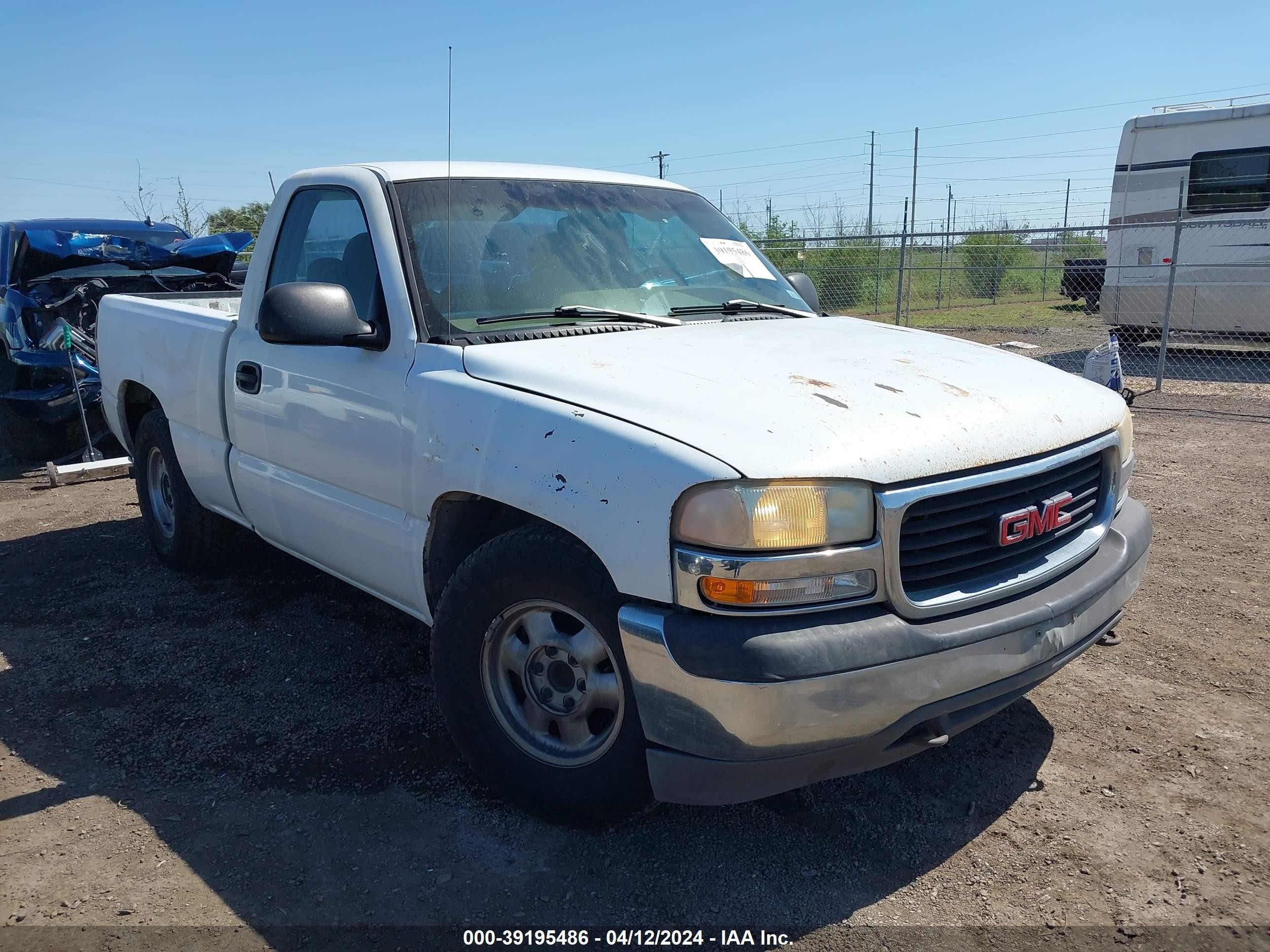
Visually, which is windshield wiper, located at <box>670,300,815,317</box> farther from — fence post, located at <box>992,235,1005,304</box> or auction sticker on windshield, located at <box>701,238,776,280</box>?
fence post, located at <box>992,235,1005,304</box>

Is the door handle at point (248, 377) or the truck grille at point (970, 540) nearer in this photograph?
the truck grille at point (970, 540)

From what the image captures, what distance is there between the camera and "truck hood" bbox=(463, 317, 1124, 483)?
2.39 metres

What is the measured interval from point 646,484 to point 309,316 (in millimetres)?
1397

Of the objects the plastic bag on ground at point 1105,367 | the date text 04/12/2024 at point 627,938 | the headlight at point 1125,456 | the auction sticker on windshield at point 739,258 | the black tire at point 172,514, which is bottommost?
the date text 04/12/2024 at point 627,938

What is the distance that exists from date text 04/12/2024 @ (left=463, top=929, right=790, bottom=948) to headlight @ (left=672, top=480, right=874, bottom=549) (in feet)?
3.27

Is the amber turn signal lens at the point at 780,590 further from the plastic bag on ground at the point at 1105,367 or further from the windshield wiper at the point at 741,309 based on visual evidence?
the plastic bag on ground at the point at 1105,367

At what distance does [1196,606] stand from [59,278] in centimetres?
841

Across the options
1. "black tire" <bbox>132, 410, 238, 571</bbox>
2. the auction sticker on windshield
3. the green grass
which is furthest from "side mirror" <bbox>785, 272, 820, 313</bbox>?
the green grass

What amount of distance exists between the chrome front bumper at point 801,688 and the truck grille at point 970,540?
0.33 feet

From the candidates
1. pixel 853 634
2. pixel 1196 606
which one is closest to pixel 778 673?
pixel 853 634

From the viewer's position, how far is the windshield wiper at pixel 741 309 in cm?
367

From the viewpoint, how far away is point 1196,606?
453 cm

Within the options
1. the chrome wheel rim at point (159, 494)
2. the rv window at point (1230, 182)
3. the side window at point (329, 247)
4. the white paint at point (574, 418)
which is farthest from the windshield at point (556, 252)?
the rv window at point (1230, 182)

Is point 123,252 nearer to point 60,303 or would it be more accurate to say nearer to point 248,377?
point 60,303
